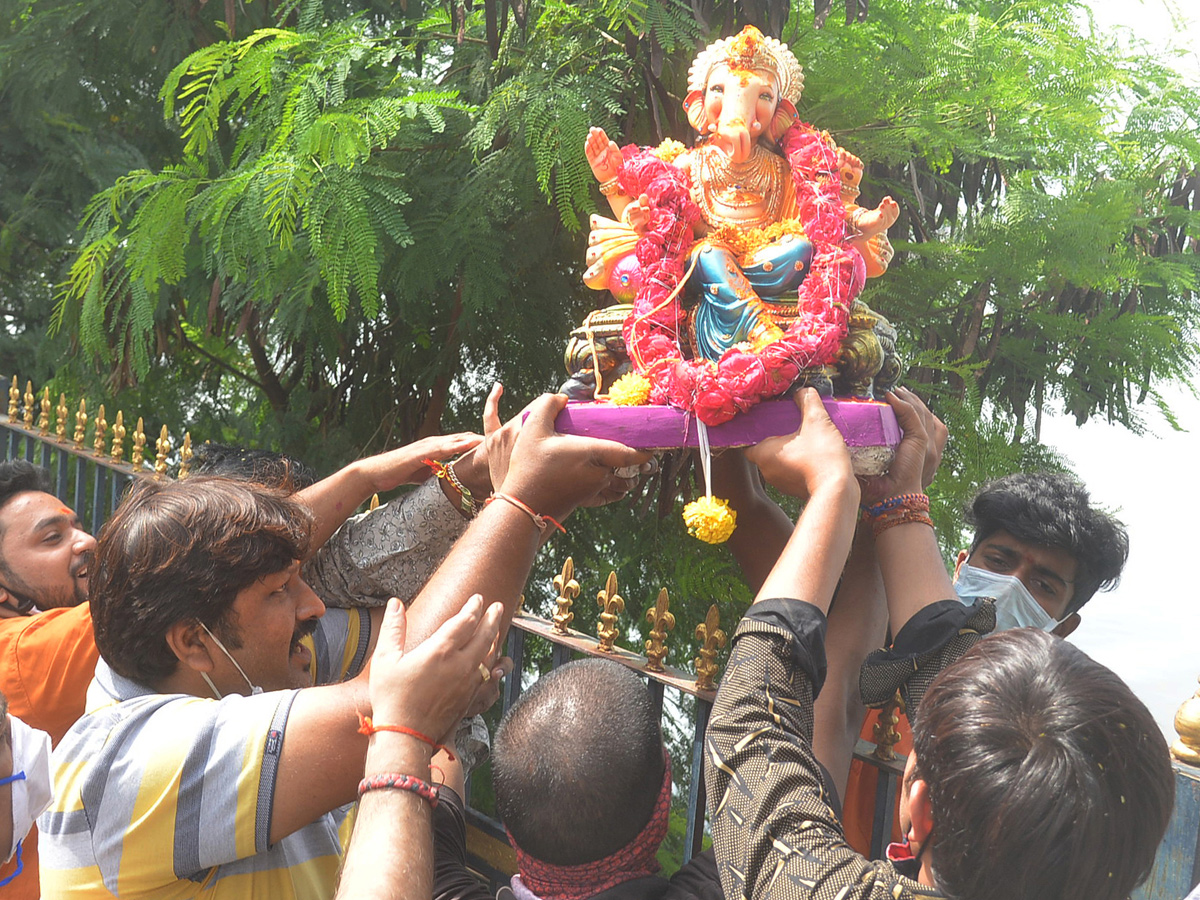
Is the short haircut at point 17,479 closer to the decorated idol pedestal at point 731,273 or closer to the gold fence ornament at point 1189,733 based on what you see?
the decorated idol pedestal at point 731,273

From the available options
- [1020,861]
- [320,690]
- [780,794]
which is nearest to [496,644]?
[320,690]

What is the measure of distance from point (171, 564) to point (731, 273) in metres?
1.76

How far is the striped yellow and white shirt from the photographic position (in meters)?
1.63

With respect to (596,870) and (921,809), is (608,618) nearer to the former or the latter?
(596,870)

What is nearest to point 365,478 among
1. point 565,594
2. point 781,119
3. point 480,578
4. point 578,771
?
point 565,594

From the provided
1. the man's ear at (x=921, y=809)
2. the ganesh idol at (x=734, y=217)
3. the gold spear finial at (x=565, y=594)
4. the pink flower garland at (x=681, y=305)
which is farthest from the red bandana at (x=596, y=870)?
the ganesh idol at (x=734, y=217)

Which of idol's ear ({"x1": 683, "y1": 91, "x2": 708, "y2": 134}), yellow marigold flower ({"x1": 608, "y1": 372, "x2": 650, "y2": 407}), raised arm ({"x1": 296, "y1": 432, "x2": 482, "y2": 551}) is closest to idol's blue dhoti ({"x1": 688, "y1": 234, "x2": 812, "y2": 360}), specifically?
yellow marigold flower ({"x1": 608, "y1": 372, "x2": 650, "y2": 407})

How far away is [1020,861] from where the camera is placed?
4.24 feet

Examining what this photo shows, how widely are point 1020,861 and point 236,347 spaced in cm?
629

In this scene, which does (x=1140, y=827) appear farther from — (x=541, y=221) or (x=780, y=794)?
(x=541, y=221)

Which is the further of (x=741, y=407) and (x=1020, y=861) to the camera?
(x=741, y=407)

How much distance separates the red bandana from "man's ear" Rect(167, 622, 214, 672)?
2.07 ft

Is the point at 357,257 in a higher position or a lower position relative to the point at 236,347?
higher

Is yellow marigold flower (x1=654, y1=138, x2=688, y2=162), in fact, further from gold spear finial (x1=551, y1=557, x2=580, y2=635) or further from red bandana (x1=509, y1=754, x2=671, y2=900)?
red bandana (x1=509, y1=754, x2=671, y2=900)
